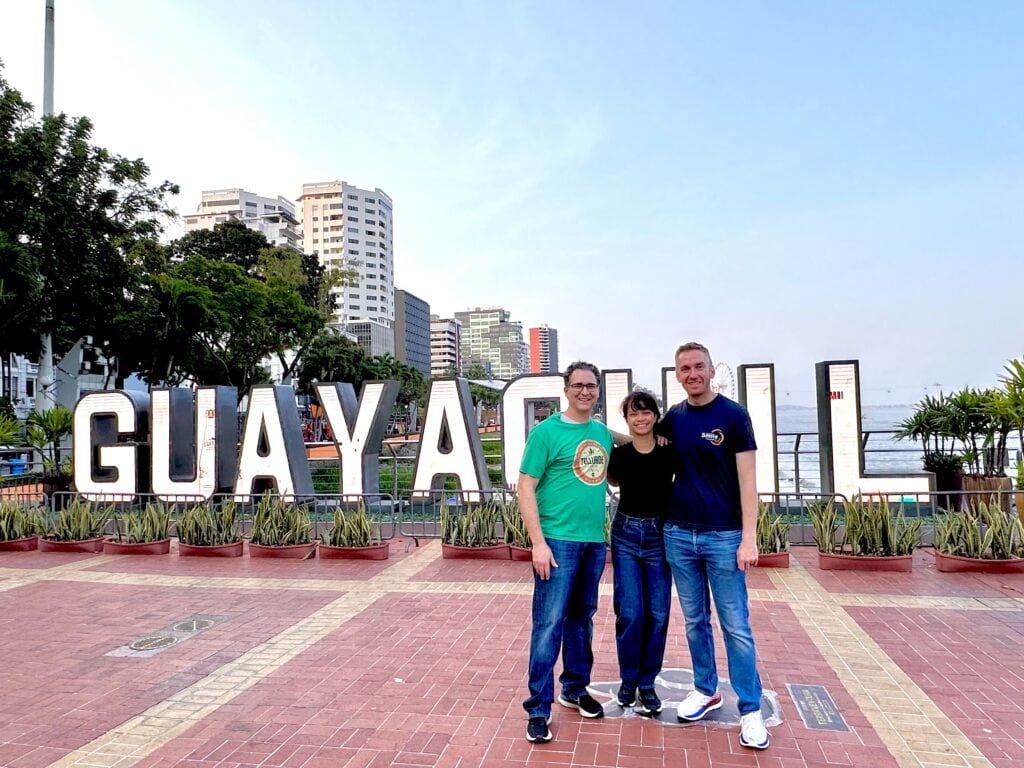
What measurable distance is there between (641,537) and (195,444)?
35.4ft

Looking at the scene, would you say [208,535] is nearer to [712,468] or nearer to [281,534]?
[281,534]

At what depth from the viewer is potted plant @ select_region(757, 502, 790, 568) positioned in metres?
8.30

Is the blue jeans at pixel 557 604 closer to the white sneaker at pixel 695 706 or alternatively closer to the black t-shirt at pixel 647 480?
the black t-shirt at pixel 647 480

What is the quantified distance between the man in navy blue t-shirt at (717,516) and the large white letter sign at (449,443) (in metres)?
7.51

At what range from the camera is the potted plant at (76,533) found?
10250mm

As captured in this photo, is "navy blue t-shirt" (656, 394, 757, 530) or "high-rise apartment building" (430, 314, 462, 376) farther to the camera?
"high-rise apartment building" (430, 314, 462, 376)

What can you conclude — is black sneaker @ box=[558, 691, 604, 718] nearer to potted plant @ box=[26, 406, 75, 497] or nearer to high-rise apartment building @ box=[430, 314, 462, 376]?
potted plant @ box=[26, 406, 75, 497]

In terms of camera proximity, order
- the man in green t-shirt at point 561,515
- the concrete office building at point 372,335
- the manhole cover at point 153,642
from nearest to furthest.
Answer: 1. the man in green t-shirt at point 561,515
2. the manhole cover at point 153,642
3. the concrete office building at point 372,335

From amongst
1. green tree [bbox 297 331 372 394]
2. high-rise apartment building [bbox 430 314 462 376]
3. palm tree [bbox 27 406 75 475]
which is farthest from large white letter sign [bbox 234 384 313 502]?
high-rise apartment building [bbox 430 314 462 376]

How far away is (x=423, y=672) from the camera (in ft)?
16.8

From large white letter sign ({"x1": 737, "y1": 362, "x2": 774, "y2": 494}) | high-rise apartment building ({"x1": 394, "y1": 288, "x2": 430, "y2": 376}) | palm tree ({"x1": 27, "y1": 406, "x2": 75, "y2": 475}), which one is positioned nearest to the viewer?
large white letter sign ({"x1": 737, "y1": 362, "x2": 774, "y2": 494})

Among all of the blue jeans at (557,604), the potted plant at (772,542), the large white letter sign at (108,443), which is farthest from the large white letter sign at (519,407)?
the blue jeans at (557,604)

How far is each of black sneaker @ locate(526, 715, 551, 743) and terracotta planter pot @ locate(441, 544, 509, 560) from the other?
5.23 meters

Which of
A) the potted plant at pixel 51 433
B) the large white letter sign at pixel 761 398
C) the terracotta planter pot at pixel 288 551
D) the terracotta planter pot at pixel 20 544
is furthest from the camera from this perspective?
the potted plant at pixel 51 433
